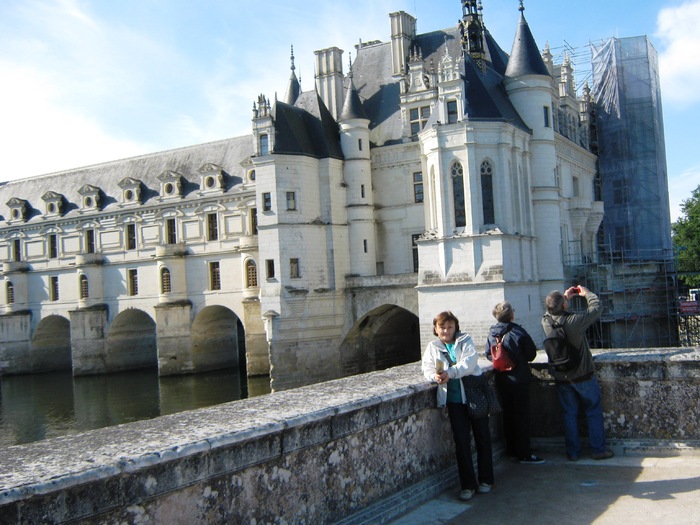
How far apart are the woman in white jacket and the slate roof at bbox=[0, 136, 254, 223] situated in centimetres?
3216

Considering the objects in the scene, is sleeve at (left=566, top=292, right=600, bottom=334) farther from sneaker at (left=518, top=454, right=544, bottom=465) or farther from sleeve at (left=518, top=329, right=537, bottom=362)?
sneaker at (left=518, top=454, right=544, bottom=465)

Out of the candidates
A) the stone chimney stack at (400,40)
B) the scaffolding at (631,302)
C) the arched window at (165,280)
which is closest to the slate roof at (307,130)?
the stone chimney stack at (400,40)

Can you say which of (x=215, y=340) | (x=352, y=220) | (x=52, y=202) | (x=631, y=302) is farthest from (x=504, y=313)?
(x=52, y=202)

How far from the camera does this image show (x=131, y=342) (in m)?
41.8

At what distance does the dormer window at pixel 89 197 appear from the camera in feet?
138

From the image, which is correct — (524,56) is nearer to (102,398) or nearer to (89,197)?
(102,398)

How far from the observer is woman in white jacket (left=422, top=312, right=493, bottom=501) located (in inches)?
209

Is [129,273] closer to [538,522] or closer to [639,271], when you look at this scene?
[639,271]

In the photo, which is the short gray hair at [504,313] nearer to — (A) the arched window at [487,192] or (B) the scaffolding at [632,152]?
(A) the arched window at [487,192]

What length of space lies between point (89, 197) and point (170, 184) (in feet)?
21.2

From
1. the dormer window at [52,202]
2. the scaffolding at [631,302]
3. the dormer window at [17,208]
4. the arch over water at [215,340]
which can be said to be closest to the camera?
the scaffolding at [631,302]

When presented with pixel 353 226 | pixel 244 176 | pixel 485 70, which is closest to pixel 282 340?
pixel 353 226

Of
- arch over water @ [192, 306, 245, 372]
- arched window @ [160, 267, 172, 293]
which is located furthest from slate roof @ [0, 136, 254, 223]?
arch over water @ [192, 306, 245, 372]

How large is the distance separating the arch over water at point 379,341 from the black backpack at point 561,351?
23002mm
